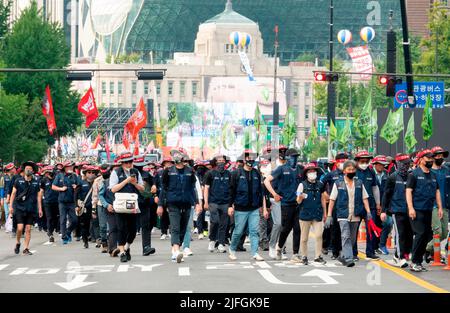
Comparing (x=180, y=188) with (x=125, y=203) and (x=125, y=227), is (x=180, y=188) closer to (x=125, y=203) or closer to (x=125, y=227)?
(x=125, y=203)

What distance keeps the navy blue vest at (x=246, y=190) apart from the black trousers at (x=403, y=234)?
8.56ft

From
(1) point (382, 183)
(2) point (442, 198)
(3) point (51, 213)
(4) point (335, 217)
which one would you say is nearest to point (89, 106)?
(3) point (51, 213)

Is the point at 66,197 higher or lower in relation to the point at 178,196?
lower

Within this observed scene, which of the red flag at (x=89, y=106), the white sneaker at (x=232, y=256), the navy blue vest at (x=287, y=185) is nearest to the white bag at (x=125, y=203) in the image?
the white sneaker at (x=232, y=256)

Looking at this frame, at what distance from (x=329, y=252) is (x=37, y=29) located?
178ft

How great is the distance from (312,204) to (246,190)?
131 centimetres

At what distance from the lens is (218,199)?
27.4 m

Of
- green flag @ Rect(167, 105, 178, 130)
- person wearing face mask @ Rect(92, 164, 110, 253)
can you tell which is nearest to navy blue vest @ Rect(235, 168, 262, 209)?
person wearing face mask @ Rect(92, 164, 110, 253)

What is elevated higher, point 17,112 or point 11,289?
point 17,112

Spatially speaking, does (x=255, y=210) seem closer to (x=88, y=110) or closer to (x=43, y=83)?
(x=88, y=110)

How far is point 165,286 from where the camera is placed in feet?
62.8

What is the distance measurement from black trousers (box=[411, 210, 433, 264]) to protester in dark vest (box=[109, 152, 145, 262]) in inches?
192

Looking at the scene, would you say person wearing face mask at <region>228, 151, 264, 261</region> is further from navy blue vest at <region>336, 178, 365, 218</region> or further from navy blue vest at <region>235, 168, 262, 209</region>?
navy blue vest at <region>336, 178, 365, 218</region>
